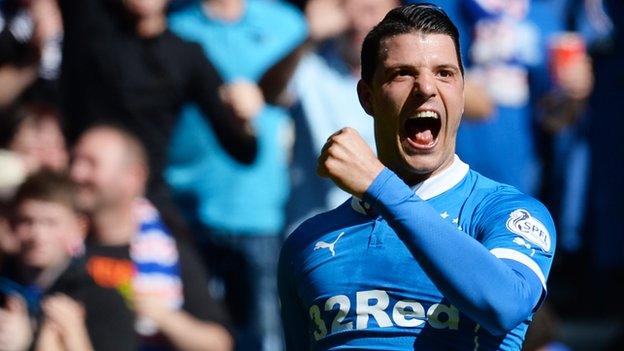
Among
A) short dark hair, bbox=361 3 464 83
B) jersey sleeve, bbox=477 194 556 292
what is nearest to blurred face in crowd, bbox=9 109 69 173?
short dark hair, bbox=361 3 464 83

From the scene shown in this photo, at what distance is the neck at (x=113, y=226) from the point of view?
7.05 meters

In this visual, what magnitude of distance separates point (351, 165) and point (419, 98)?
10.0 inches

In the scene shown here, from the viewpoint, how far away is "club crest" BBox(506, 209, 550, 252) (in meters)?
3.82

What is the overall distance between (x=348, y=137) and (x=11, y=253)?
10.2 feet

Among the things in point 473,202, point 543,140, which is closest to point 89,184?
point 543,140

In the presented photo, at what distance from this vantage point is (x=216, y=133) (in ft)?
24.5

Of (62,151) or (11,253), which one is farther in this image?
(62,151)

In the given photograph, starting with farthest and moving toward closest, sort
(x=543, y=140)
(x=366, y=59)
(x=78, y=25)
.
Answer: (x=543, y=140), (x=78, y=25), (x=366, y=59)

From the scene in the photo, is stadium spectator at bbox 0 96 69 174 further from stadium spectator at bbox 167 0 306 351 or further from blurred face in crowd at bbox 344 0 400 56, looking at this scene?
blurred face in crowd at bbox 344 0 400 56

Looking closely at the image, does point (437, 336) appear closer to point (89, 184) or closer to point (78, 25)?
point (89, 184)

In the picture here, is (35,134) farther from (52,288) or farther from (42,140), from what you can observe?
(52,288)

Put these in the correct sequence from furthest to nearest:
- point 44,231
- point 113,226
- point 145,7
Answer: point 145,7, point 113,226, point 44,231

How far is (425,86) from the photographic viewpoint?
153 inches

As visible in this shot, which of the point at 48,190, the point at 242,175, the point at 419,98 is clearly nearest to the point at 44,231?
the point at 48,190
